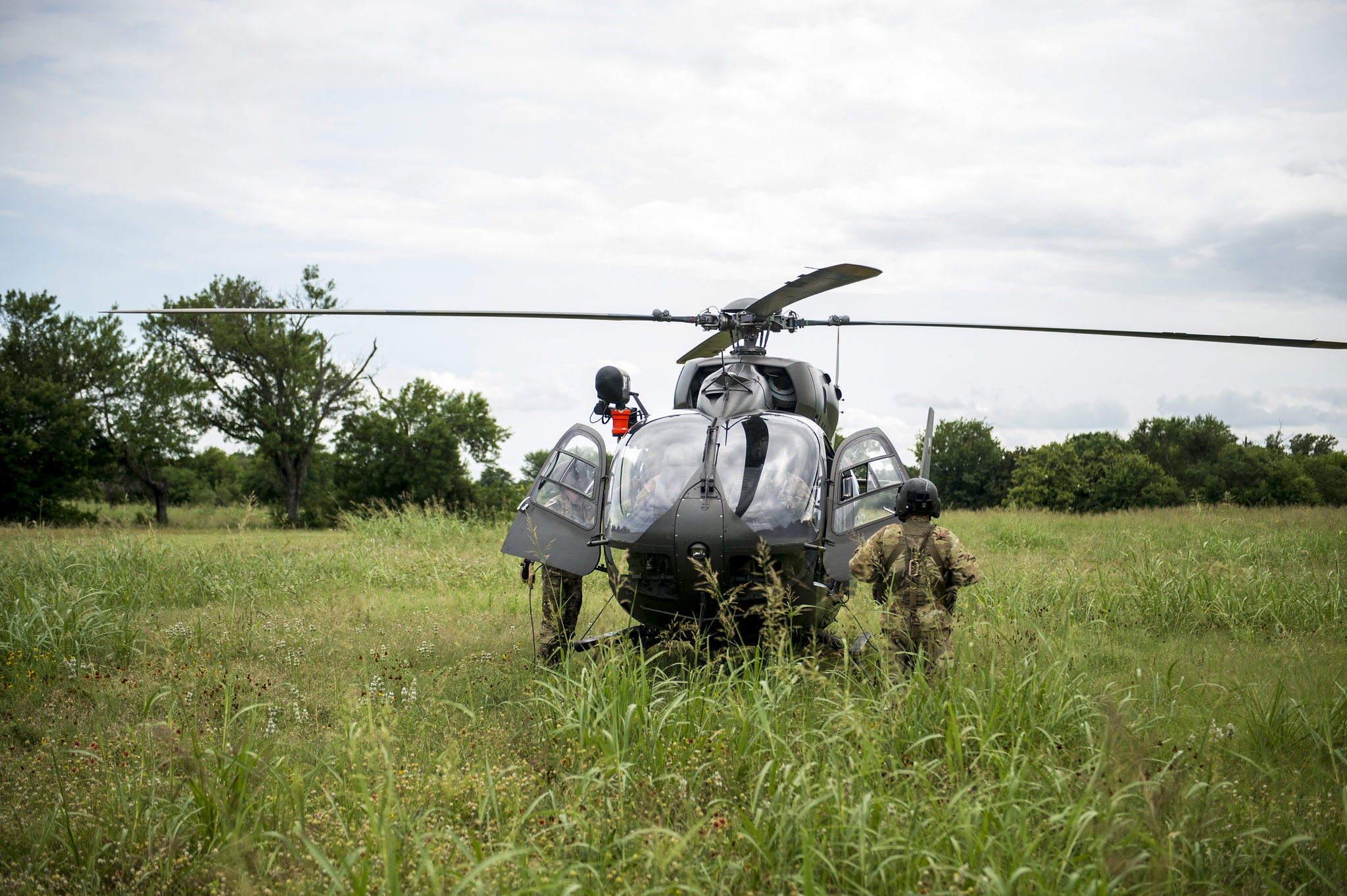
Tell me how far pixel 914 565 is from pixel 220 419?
3861 centimetres

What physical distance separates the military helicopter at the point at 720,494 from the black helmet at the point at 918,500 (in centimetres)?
36

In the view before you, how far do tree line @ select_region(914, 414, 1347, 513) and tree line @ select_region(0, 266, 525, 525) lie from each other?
87.0ft

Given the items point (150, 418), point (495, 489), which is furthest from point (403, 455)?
point (150, 418)

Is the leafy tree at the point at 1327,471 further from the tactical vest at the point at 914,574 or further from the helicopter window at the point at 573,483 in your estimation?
the helicopter window at the point at 573,483

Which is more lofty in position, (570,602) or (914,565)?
(914,565)

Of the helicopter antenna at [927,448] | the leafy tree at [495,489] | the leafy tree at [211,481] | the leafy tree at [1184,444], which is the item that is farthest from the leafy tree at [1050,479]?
the leafy tree at [211,481]

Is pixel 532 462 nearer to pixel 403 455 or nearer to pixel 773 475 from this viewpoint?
pixel 403 455

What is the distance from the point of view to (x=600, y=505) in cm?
540

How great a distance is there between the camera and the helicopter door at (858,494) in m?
4.88

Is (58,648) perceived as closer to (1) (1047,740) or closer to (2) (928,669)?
(2) (928,669)

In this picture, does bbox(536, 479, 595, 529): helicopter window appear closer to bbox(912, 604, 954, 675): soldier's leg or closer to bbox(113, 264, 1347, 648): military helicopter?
bbox(113, 264, 1347, 648): military helicopter

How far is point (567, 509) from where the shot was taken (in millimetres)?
5488

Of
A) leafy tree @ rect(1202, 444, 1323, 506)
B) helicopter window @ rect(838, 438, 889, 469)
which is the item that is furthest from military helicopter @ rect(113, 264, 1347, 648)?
leafy tree @ rect(1202, 444, 1323, 506)

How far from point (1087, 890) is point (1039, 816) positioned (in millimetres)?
651
